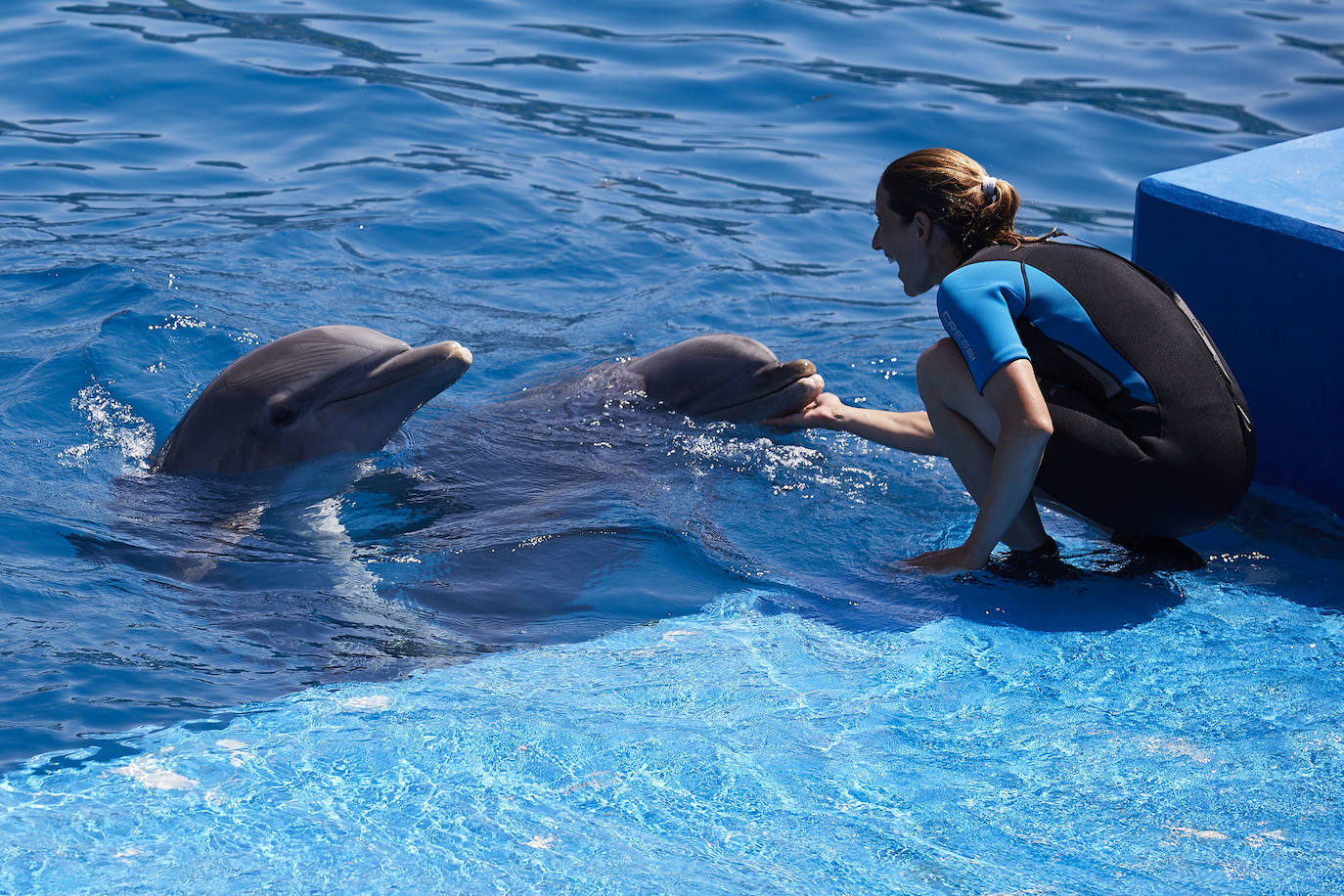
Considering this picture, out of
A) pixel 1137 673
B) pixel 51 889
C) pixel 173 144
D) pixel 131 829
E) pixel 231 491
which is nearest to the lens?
pixel 51 889

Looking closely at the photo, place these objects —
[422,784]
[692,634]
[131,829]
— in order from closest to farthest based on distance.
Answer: [131,829]
[422,784]
[692,634]

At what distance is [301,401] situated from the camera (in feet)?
17.8

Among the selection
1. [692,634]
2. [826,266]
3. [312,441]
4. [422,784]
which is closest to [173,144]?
[826,266]

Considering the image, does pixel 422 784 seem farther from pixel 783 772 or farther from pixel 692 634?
pixel 692 634

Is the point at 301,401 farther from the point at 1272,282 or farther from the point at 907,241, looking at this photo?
the point at 1272,282

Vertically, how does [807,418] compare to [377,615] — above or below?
above

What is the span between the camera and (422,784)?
3498 millimetres

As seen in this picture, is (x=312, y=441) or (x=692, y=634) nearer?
(x=692, y=634)

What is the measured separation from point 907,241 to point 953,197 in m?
0.22

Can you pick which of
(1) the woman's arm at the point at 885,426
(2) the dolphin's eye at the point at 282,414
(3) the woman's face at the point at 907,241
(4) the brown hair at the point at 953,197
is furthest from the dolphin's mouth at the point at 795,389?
(2) the dolphin's eye at the point at 282,414

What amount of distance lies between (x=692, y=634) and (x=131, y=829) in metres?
1.83

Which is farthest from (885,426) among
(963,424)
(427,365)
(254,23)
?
(254,23)

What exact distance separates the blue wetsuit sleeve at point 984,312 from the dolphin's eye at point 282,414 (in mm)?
2467

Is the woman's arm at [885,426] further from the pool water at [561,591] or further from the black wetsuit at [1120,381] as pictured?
the black wetsuit at [1120,381]
